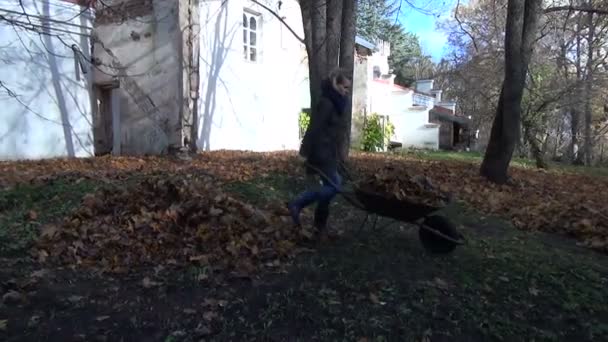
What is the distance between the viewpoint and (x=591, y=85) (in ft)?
78.3

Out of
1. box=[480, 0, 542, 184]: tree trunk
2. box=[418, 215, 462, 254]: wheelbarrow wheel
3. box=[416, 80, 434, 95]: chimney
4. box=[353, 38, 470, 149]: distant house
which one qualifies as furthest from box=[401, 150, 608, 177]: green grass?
box=[416, 80, 434, 95]: chimney

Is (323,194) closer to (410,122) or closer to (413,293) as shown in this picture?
(413,293)

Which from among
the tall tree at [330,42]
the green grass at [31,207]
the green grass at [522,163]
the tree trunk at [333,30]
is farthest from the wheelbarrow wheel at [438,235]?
the green grass at [522,163]

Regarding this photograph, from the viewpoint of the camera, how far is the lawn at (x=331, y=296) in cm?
376

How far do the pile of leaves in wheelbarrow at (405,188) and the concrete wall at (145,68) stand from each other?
8.91 metres

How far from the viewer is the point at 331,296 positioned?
425cm

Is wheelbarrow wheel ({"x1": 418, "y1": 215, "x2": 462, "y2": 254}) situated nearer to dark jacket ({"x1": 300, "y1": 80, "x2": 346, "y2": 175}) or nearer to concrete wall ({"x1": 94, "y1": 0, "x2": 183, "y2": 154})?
dark jacket ({"x1": 300, "y1": 80, "x2": 346, "y2": 175})

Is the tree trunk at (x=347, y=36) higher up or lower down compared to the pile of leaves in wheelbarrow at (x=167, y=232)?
higher up

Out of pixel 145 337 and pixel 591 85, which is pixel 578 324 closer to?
pixel 145 337

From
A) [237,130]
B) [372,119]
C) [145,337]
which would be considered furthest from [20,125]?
[372,119]

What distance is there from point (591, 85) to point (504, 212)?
64.6ft

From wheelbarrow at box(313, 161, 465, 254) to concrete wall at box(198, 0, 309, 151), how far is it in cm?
1019

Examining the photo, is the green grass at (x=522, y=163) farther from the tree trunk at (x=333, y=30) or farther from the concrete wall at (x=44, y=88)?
the concrete wall at (x=44, y=88)

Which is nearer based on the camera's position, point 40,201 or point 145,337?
point 145,337
